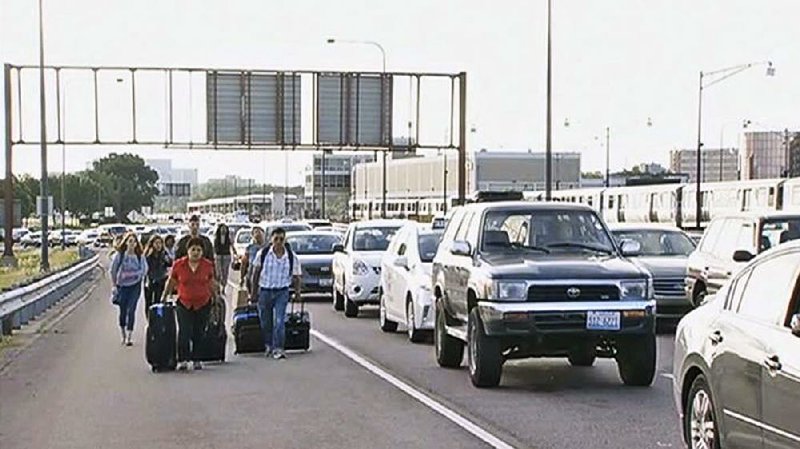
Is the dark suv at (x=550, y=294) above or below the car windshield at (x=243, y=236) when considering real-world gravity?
above

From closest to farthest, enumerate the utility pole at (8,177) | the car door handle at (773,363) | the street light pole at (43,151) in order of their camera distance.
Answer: the car door handle at (773,363) < the street light pole at (43,151) < the utility pole at (8,177)

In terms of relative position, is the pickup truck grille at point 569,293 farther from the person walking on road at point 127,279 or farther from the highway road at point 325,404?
the person walking on road at point 127,279

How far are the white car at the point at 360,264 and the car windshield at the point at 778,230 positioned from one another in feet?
22.8

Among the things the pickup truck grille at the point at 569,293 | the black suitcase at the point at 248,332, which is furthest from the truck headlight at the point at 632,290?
the black suitcase at the point at 248,332

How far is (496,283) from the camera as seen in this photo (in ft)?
43.5

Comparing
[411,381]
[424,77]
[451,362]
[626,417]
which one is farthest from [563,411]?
[424,77]

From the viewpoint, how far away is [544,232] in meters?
14.5

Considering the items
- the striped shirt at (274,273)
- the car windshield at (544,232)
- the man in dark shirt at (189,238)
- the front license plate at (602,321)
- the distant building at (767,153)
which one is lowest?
the front license plate at (602,321)

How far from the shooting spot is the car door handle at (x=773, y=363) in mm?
7094

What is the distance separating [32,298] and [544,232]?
40.2 feet

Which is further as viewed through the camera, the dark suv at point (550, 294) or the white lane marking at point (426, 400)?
the dark suv at point (550, 294)

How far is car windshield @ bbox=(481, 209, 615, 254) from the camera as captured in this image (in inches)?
566

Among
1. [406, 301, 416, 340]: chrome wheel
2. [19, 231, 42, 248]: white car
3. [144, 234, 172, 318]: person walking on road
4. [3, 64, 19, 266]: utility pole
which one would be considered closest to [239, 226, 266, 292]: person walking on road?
[144, 234, 172, 318]: person walking on road

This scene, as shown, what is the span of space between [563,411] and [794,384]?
17.1ft
